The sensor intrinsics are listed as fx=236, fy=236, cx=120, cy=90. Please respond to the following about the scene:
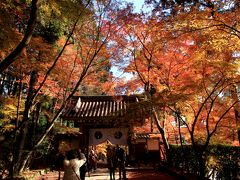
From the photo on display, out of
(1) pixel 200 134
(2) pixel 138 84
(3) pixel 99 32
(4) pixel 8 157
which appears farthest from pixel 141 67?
(4) pixel 8 157

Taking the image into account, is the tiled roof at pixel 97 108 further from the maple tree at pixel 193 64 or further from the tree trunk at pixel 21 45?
the tree trunk at pixel 21 45

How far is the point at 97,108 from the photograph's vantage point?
1805 centimetres

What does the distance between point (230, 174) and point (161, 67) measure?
7.71 meters

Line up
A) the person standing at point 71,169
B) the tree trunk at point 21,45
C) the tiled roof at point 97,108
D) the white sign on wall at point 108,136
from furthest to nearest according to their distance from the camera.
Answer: the white sign on wall at point 108,136, the tiled roof at point 97,108, the person standing at point 71,169, the tree trunk at point 21,45

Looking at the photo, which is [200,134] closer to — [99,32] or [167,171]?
[167,171]

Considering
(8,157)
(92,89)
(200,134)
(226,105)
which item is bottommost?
(8,157)

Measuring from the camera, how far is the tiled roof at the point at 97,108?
16.4 meters

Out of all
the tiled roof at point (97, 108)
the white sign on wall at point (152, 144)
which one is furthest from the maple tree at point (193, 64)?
the white sign on wall at point (152, 144)

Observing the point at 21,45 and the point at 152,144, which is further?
the point at 152,144

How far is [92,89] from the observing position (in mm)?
40469

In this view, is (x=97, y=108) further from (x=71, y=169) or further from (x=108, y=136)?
(x=71, y=169)

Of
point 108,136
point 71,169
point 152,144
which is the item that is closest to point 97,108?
point 108,136

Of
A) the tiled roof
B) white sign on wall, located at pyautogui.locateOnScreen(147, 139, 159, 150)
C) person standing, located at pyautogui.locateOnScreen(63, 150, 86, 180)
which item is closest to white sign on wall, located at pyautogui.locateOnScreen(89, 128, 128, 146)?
the tiled roof

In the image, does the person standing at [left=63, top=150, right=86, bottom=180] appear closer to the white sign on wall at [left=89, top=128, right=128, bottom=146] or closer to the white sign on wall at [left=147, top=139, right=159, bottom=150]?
the white sign on wall at [left=89, top=128, right=128, bottom=146]
